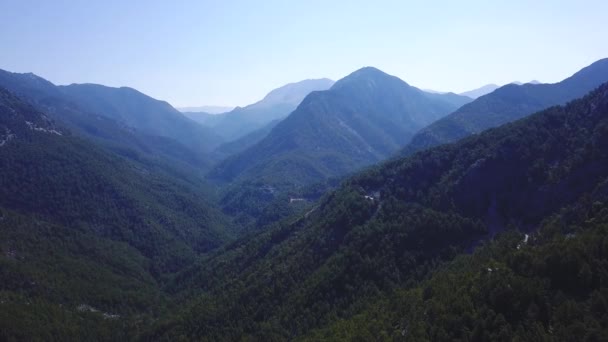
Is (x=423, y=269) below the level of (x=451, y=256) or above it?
below

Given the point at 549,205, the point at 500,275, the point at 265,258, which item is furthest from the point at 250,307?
the point at 549,205

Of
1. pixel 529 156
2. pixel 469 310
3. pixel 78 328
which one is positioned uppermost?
pixel 529 156

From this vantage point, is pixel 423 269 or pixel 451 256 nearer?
pixel 423 269

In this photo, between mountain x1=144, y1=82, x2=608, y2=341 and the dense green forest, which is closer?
mountain x1=144, y1=82, x2=608, y2=341

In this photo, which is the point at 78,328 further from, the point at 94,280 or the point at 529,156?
the point at 529,156

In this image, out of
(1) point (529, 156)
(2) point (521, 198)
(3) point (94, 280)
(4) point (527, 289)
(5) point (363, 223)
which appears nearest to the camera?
(4) point (527, 289)

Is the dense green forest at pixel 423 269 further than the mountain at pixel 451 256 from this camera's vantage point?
Yes

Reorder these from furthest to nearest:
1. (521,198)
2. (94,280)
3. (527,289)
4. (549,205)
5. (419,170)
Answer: (94,280) → (419,170) → (521,198) → (549,205) → (527,289)

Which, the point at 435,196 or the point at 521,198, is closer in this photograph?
the point at 521,198
